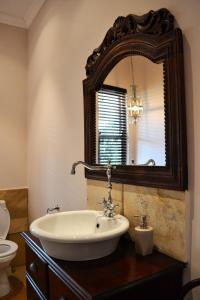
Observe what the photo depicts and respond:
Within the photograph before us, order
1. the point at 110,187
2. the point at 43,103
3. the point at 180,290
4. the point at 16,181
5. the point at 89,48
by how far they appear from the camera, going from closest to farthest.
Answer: the point at 180,290 → the point at 110,187 → the point at 89,48 → the point at 43,103 → the point at 16,181

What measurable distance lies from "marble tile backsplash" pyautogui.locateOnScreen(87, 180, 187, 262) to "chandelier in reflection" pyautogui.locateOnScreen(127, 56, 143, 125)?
1.13 feet

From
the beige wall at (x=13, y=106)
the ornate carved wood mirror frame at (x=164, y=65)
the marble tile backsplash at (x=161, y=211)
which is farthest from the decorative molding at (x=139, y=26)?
the beige wall at (x=13, y=106)

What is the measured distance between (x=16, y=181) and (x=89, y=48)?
1.69 m

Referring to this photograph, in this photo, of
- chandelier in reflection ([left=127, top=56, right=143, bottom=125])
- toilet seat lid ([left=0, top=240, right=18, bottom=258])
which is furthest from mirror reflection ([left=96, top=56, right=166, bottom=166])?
toilet seat lid ([left=0, top=240, right=18, bottom=258])

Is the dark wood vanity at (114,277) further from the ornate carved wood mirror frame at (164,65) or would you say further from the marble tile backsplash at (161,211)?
the ornate carved wood mirror frame at (164,65)

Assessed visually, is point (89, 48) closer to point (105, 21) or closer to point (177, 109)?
point (105, 21)

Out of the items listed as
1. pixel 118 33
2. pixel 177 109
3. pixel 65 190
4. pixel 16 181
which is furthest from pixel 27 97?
pixel 177 109

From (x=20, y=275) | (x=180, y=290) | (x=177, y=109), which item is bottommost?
(x=20, y=275)

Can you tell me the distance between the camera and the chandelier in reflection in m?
1.27

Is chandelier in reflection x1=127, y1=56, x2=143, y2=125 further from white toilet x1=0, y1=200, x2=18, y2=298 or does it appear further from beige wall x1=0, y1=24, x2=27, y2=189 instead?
beige wall x1=0, y1=24, x2=27, y2=189

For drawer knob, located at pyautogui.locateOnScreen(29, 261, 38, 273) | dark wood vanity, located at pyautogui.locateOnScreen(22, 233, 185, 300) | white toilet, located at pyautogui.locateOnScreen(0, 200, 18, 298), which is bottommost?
white toilet, located at pyautogui.locateOnScreen(0, 200, 18, 298)

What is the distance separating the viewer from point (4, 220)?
8.02ft

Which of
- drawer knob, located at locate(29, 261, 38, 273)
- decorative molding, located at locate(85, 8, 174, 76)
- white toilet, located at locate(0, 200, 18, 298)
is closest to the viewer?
decorative molding, located at locate(85, 8, 174, 76)

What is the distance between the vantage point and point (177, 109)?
40.3 inches
